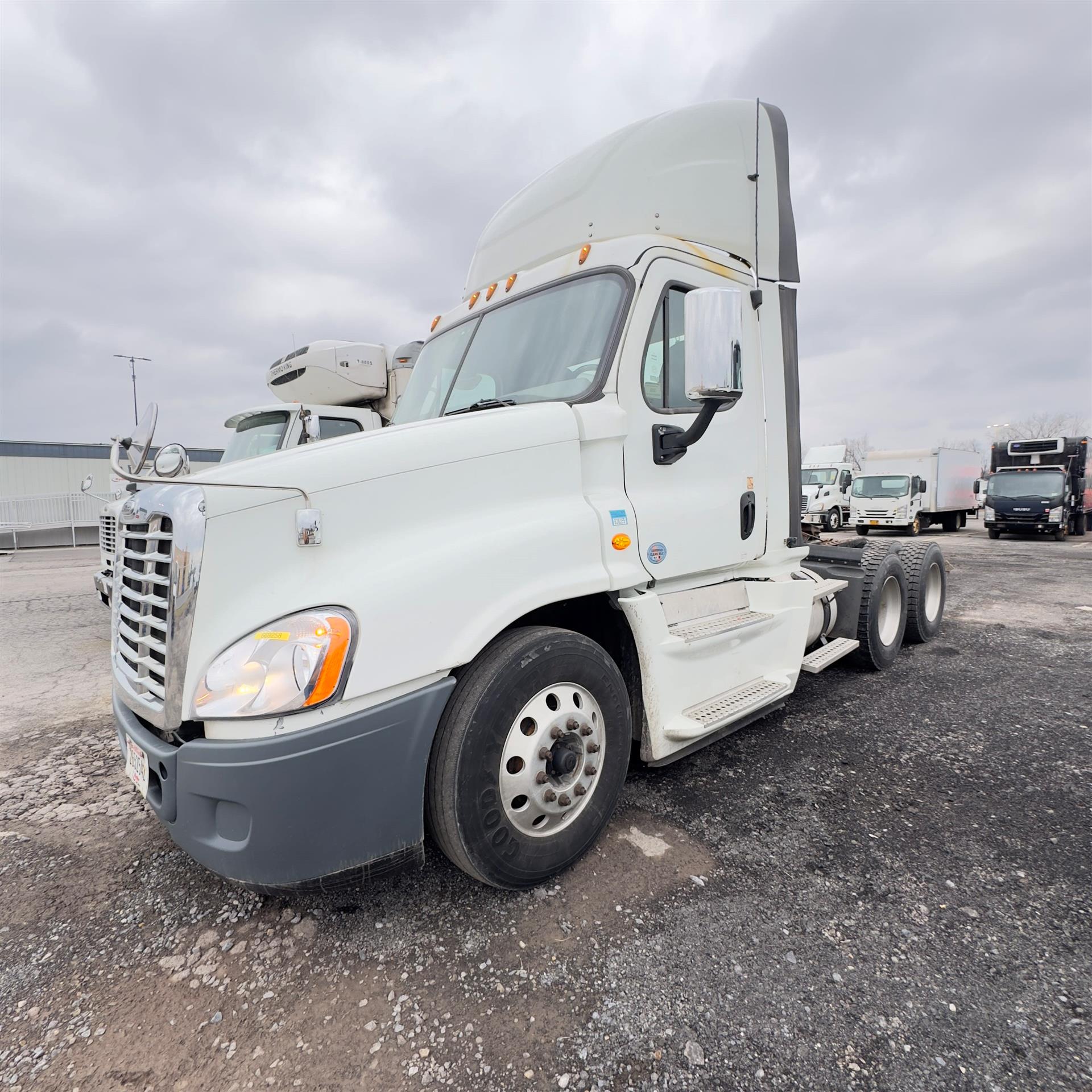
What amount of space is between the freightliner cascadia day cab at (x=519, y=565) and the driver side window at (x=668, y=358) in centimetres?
2

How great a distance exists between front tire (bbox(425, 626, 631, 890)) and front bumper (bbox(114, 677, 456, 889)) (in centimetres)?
11

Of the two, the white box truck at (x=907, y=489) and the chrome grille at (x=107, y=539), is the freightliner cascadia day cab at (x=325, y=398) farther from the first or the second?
the white box truck at (x=907, y=489)

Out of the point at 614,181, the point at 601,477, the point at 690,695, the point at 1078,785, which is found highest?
the point at 614,181

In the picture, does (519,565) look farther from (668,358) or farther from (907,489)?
(907,489)

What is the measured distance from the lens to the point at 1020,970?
2.03 metres

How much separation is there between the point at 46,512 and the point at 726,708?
26.4 m

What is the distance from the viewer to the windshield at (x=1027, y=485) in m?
20.1

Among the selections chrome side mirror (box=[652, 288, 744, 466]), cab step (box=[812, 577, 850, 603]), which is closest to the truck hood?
chrome side mirror (box=[652, 288, 744, 466])

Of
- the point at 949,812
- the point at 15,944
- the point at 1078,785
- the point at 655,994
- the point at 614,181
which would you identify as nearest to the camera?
the point at 655,994

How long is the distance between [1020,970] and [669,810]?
1.41 m

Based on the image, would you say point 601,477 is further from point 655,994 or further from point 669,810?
point 655,994

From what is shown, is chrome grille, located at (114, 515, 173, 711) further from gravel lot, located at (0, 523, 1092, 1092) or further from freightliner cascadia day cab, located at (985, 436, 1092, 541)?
freightliner cascadia day cab, located at (985, 436, 1092, 541)

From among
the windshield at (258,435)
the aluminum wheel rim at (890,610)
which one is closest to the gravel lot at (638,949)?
the aluminum wheel rim at (890,610)

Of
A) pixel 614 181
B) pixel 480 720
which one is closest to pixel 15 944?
pixel 480 720
